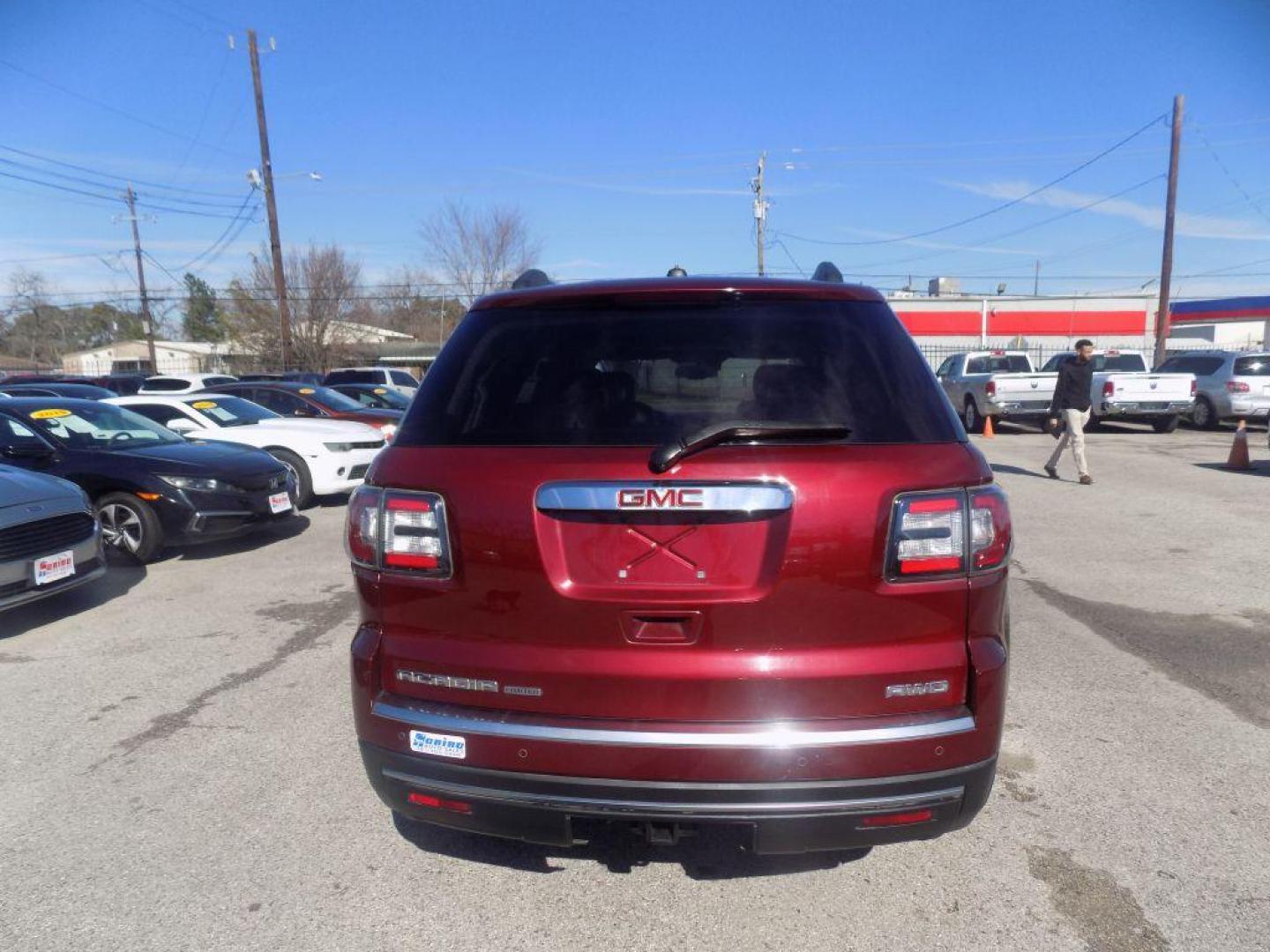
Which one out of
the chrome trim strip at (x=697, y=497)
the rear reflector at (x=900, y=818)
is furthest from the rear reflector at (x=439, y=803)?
the rear reflector at (x=900, y=818)

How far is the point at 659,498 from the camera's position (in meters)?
2.16

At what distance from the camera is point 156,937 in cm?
252

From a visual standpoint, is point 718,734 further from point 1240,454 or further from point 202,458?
point 1240,454

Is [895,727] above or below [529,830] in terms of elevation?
above

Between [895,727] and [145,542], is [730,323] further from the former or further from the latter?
[145,542]

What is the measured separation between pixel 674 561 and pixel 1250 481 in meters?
12.2

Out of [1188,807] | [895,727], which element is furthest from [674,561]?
[1188,807]

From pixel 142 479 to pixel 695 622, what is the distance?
6692 mm

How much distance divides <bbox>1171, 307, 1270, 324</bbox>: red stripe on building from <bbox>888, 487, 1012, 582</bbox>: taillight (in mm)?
68036

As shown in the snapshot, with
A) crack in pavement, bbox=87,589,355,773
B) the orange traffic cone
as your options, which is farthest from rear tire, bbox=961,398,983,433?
crack in pavement, bbox=87,589,355,773

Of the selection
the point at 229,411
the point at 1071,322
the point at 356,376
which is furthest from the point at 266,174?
the point at 1071,322

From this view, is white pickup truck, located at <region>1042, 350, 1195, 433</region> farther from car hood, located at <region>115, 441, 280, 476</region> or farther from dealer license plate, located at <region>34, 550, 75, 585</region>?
dealer license plate, located at <region>34, 550, 75, 585</region>

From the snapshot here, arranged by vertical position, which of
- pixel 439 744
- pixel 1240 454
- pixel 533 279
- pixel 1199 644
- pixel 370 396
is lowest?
pixel 1199 644

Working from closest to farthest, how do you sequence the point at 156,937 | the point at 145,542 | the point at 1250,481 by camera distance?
the point at 156,937 < the point at 145,542 < the point at 1250,481
